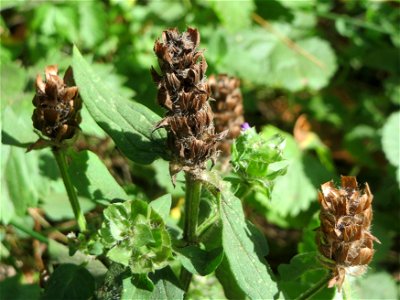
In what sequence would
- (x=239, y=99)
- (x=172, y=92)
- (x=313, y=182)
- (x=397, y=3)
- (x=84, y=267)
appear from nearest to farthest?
(x=172, y=92)
(x=84, y=267)
(x=239, y=99)
(x=313, y=182)
(x=397, y=3)

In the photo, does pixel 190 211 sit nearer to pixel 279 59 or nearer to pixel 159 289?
pixel 159 289

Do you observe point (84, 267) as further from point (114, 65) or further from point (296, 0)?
point (296, 0)

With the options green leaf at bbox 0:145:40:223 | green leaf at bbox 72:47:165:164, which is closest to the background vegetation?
green leaf at bbox 0:145:40:223

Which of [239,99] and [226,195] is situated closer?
[226,195]

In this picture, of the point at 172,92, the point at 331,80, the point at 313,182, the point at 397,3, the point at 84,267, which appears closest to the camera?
the point at 172,92

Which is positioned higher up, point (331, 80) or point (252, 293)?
point (252, 293)

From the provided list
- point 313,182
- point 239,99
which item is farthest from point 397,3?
point 239,99

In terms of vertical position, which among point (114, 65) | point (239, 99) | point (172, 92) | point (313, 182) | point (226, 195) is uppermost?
point (172, 92)

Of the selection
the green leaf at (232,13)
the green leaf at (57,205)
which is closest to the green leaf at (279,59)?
the green leaf at (232,13)
